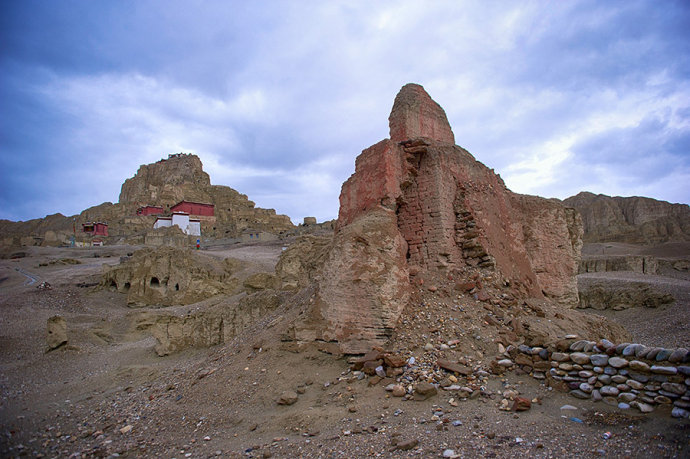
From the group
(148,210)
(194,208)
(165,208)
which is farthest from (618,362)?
(148,210)

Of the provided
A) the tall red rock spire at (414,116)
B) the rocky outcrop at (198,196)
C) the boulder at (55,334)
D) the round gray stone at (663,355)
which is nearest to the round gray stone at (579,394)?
the round gray stone at (663,355)

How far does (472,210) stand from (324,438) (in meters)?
4.82

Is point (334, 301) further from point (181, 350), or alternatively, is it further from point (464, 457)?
point (181, 350)

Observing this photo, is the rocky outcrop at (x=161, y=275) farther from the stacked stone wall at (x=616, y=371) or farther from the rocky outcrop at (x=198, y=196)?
the rocky outcrop at (x=198, y=196)

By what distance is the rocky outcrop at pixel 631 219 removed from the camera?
54034 mm

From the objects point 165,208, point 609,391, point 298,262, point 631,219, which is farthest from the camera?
point 631,219

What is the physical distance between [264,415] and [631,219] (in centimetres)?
8624

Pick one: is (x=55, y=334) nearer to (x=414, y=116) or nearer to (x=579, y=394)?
(x=414, y=116)

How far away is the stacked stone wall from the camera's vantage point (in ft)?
10.8

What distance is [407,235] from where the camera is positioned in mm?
6594

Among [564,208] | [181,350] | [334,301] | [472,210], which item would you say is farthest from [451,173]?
[181,350]

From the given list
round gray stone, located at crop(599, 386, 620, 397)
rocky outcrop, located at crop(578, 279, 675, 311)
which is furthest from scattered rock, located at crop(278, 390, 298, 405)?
rocky outcrop, located at crop(578, 279, 675, 311)

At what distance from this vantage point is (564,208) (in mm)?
9594

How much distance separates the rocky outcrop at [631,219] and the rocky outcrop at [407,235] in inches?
2387
